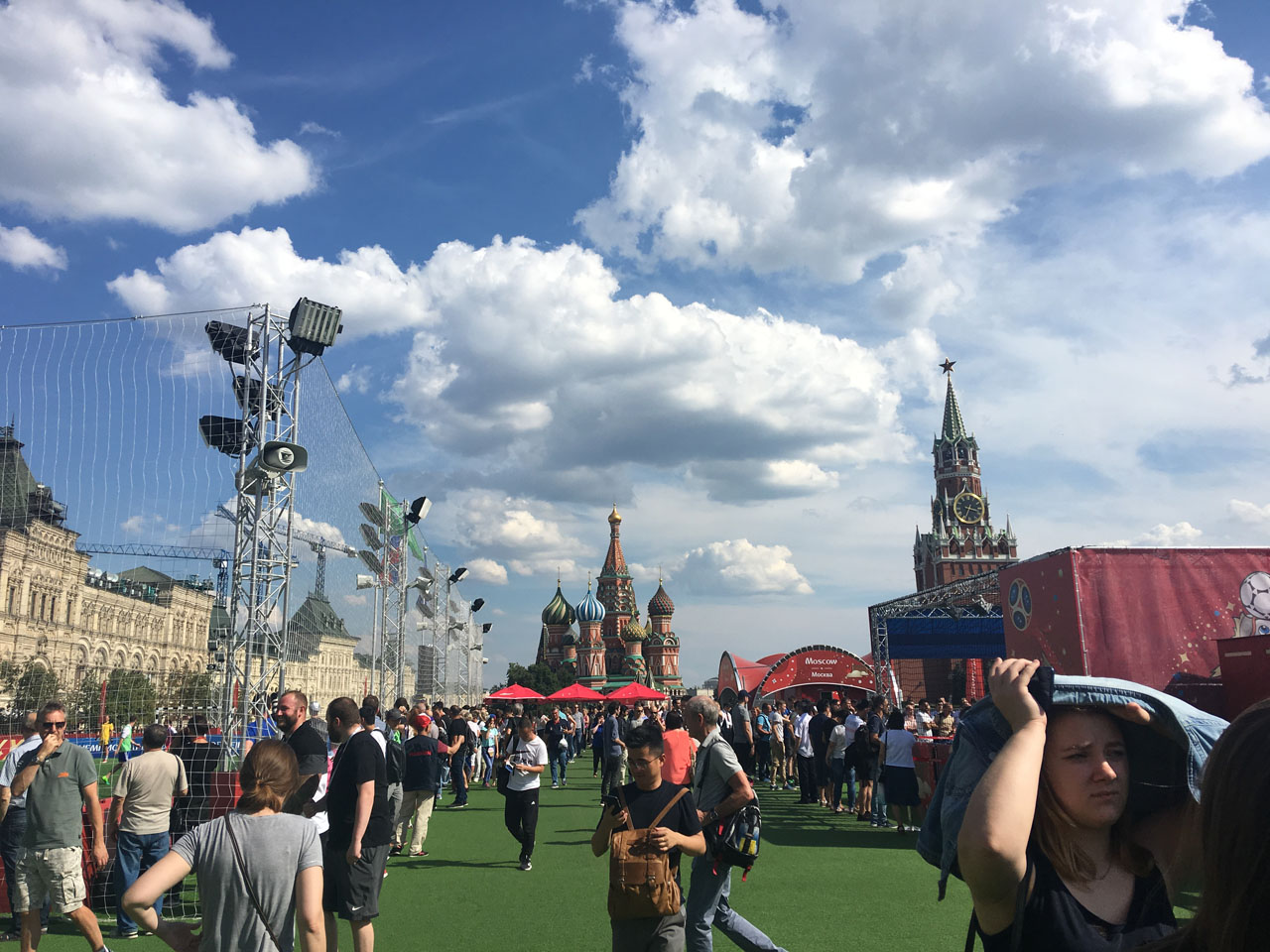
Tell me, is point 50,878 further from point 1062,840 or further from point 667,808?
point 1062,840

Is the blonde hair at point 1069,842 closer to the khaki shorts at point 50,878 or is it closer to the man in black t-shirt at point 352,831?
the man in black t-shirt at point 352,831

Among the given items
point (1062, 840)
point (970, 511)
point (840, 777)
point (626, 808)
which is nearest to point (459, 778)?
point (840, 777)

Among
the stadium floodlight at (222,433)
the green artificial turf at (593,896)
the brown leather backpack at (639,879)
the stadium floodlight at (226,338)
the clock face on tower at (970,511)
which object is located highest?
the clock face on tower at (970,511)

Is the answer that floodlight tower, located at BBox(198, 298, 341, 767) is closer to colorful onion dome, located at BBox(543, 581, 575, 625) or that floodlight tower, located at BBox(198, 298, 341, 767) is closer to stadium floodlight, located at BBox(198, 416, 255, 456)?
stadium floodlight, located at BBox(198, 416, 255, 456)

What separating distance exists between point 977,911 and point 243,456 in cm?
1442

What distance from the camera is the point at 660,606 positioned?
102938 millimetres

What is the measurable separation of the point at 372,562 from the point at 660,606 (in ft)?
266

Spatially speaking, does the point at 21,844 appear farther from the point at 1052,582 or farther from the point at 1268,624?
the point at 1268,624

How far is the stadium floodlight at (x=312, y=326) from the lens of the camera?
15.0 metres

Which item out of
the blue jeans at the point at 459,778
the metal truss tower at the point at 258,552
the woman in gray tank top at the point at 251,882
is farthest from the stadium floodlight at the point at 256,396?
the woman in gray tank top at the point at 251,882

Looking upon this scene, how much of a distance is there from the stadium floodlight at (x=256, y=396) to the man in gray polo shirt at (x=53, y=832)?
29.7ft

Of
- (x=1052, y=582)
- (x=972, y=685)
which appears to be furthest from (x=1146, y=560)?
(x=972, y=685)

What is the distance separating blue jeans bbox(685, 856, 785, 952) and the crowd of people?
0.04 ft

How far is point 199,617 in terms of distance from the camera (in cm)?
3259
